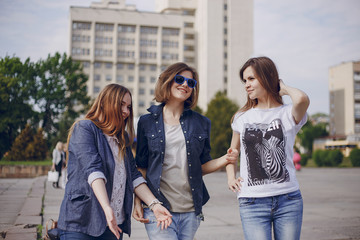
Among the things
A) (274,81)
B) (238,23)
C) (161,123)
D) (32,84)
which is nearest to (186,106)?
(161,123)

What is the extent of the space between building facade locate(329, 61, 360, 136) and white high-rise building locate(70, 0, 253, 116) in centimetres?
2620

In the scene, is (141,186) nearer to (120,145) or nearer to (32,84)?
(120,145)

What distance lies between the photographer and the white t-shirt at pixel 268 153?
297cm

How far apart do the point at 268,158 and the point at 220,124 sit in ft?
106

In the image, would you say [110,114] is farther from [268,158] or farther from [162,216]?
[268,158]

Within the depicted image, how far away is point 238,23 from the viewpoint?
93250 millimetres

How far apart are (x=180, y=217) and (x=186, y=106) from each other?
92 centimetres

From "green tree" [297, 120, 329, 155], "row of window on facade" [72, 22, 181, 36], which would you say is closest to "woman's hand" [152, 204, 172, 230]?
"green tree" [297, 120, 329, 155]

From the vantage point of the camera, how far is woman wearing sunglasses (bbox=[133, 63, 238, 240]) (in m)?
3.12

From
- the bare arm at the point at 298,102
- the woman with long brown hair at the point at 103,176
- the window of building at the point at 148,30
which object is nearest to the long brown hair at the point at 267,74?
the bare arm at the point at 298,102

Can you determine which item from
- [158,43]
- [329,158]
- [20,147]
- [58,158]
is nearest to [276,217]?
[58,158]

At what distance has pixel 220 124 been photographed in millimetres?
35219

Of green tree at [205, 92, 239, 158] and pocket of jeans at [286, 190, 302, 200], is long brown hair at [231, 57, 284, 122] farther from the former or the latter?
green tree at [205, 92, 239, 158]

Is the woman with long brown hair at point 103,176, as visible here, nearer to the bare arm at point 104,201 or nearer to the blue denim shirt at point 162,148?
the bare arm at point 104,201
